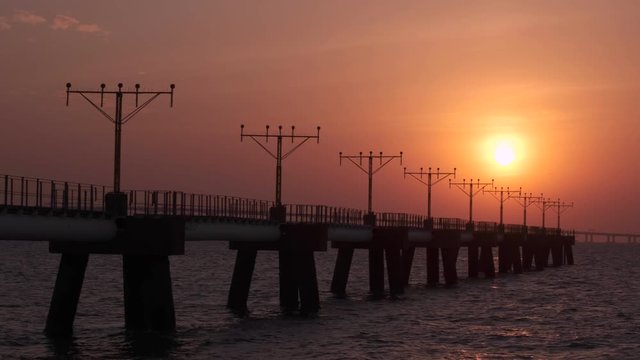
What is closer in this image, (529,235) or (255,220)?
(255,220)

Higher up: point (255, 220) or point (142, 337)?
point (255, 220)

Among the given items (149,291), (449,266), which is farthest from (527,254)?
(149,291)

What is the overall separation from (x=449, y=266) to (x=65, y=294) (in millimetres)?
62939

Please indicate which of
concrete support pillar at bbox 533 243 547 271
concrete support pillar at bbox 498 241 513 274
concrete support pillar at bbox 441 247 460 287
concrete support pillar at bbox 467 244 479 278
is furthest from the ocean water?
concrete support pillar at bbox 533 243 547 271

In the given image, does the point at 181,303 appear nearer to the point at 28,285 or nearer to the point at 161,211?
the point at 161,211

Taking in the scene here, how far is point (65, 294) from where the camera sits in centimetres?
5216

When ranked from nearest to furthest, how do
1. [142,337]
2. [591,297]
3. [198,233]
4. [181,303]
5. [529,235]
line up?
1. [142,337]
2. [198,233]
3. [181,303]
4. [591,297]
5. [529,235]

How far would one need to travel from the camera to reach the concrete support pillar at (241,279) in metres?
68.0

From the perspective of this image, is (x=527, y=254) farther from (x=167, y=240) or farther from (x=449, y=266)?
(x=167, y=240)

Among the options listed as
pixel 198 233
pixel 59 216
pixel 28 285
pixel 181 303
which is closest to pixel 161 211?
pixel 198 233

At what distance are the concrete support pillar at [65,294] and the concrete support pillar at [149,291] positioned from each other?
2.70 meters

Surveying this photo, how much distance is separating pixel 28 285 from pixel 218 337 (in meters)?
62.9

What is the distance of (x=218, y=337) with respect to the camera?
53594 millimetres

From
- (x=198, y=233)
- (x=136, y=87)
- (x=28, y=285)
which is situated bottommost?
(x=28, y=285)
